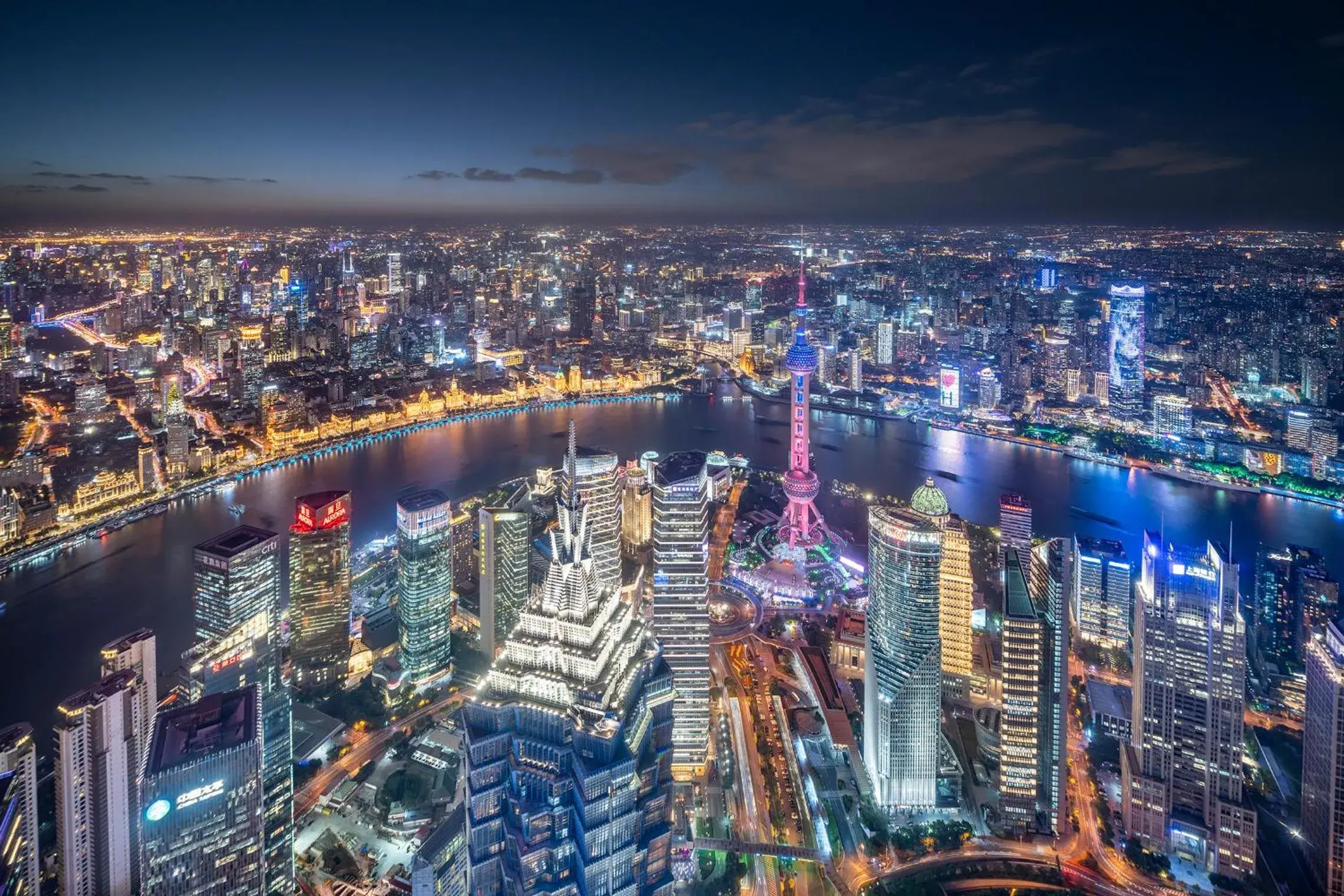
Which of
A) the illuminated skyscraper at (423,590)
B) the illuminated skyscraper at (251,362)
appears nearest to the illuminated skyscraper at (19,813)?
the illuminated skyscraper at (423,590)

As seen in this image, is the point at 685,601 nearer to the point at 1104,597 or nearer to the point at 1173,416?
the point at 1104,597

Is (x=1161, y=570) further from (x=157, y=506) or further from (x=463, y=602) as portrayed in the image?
(x=157, y=506)

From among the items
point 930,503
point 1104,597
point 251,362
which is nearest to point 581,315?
point 251,362

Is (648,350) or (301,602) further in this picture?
(648,350)

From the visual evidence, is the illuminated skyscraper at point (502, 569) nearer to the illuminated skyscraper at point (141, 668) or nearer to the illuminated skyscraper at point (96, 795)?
the illuminated skyscraper at point (141, 668)

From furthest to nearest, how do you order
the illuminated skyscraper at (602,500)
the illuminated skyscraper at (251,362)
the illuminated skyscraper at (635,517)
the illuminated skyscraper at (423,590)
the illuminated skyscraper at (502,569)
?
the illuminated skyscraper at (251,362), the illuminated skyscraper at (635,517), the illuminated skyscraper at (502,569), the illuminated skyscraper at (423,590), the illuminated skyscraper at (602,500)

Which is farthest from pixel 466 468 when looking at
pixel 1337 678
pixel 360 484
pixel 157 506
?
pixel 1337 678
